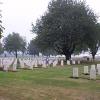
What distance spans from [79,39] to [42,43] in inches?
249

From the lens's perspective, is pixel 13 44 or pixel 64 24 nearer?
pixel 64 24

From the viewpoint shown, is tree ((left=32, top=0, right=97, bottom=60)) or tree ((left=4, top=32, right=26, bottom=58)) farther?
tree ((left=4, top=32, right=26, bottom=58))

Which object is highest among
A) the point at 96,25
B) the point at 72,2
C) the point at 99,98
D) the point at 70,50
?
the point at 72,2

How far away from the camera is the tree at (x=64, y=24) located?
6009cm

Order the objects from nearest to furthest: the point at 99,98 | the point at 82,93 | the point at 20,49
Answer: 1. the point at 99,98
2. the point at 82,93
3. the point at 20,49

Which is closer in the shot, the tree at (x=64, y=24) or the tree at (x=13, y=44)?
the tree at (x=64, y=24)

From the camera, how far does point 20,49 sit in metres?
118

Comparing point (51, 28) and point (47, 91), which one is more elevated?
point (51, 28)

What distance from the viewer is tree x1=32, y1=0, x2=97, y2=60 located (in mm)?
60094

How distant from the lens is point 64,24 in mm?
59594

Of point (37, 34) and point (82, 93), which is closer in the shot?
point (82, 93)

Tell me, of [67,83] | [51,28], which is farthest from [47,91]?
[51,28]

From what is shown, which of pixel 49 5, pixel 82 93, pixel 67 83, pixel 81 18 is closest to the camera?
pixel 82 93

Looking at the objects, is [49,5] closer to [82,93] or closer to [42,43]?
[42,43]
